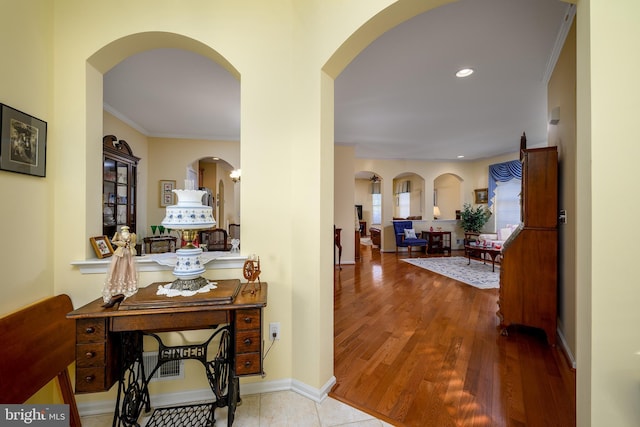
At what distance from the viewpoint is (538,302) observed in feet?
8.14

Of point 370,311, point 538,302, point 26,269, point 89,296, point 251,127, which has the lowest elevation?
point 370,311

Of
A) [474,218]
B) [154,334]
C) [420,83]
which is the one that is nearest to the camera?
[154,334]

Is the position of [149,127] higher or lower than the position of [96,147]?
higher

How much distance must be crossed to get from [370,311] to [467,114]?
3.53m

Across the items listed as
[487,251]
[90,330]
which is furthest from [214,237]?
[487,251]

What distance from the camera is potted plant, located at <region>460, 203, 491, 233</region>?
7.30 metres

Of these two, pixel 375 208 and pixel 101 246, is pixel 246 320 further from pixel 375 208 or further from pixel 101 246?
pixel 375 208

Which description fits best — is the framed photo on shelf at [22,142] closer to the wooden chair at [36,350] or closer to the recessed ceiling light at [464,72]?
the wooden chair at [36,350]

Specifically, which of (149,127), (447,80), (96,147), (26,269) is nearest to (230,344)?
(26,269)

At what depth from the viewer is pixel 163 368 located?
1741mm

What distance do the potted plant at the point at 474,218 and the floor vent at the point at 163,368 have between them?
7.76 meters

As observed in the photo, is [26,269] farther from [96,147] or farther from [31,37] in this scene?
[31,37]

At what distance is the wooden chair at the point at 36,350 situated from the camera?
47.1 inches

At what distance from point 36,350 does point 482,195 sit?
9108 millimetres
